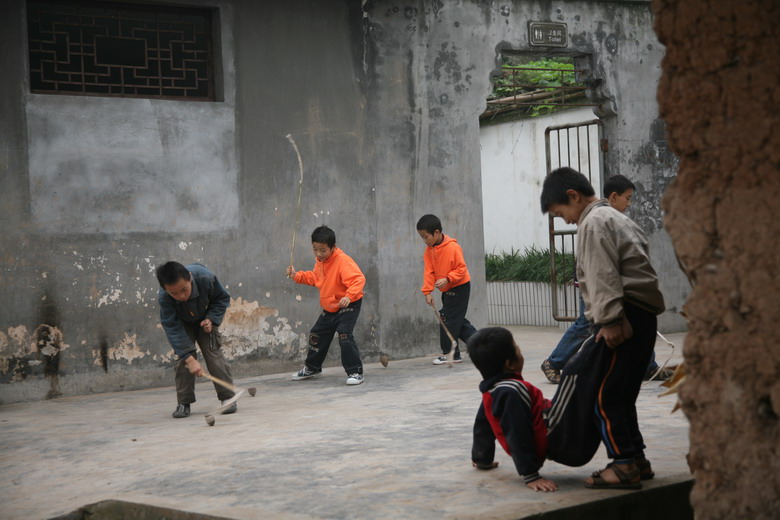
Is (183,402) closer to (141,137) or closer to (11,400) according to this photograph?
(11,400)

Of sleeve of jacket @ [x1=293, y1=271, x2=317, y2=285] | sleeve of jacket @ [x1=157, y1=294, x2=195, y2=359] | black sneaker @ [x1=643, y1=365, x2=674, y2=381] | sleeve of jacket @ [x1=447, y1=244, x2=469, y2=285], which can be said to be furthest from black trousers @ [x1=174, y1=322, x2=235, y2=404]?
black sneaker @ [x1=643, y1=365, x2=674, y2=381]

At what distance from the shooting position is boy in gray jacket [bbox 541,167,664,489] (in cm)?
413

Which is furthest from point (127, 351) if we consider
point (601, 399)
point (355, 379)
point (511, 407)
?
point (601, 399)

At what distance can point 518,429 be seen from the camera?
430 centimetres

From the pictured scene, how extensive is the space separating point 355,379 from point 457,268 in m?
1.67

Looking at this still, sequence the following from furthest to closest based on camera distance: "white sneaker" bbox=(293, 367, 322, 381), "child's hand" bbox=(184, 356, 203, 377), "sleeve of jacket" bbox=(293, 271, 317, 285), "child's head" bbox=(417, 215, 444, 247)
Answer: "child's head" bbox=(417, 215, 444, 247) → "white sneaker" bbox=(293, 367, 322, 381) → "sleeve of jacket" bbox=(293, 271, 317, 285) → "child's hand" bbox=(184, 356, 203, 377)

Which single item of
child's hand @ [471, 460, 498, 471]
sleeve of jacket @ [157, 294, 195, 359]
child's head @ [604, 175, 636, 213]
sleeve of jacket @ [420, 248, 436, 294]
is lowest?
child's hand @ [471, 460, 498, 471]

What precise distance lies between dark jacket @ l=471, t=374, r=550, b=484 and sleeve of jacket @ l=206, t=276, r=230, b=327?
3134 mm

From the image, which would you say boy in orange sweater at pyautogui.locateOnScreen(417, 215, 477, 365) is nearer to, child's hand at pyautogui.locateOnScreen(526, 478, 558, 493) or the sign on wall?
the sign on wall

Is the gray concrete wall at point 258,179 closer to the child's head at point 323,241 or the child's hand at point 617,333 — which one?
the child's head at point 323,241

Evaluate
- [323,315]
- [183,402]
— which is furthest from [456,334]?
[183,402]

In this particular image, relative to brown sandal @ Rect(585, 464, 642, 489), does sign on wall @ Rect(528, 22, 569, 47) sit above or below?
above

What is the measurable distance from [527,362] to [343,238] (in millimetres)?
2193

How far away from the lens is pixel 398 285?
10016 mm
